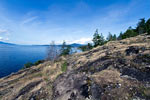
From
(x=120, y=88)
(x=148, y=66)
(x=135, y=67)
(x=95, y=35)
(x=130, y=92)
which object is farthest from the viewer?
(x=95, y=35)

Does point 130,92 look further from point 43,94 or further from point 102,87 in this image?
point 43,94

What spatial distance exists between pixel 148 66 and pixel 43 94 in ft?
39.7

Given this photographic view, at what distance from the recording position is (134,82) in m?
6.16

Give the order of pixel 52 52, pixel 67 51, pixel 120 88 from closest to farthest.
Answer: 1. pixel 120 88
2. pixel 52 52
3. pixel 67 51

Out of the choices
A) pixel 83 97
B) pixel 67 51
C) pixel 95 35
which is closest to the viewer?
pixel 83 97

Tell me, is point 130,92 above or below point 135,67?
below

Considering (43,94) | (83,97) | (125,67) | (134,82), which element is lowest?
(43,94)

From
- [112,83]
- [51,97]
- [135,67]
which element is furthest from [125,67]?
[51,97]

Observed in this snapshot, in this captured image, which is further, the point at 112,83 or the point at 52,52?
the point at 52,52

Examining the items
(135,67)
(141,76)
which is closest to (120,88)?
(141,76)

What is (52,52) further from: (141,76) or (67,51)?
(141,76)

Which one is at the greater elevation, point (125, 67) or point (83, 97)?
point (125, 67)

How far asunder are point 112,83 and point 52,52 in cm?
3726

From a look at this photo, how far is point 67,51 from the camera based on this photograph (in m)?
61.8
